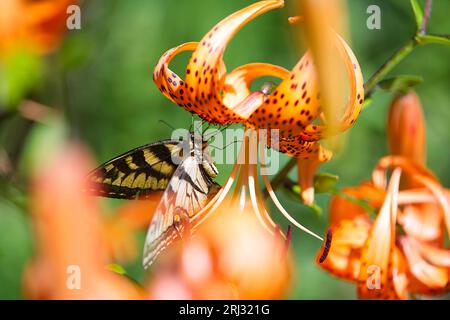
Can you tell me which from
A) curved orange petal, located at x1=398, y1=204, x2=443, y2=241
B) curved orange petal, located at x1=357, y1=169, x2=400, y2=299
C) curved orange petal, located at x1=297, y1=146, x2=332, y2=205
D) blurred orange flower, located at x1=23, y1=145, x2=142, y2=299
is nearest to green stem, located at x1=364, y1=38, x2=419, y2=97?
curved orange petal, located at x1=297, y1=146, x2=332, y2=205

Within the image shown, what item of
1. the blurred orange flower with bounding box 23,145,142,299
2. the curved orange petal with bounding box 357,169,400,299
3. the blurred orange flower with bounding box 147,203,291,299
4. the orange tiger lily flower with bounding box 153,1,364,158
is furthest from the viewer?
the curved orange petal with bounding box 357,169,400,299

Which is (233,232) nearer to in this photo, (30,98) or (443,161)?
(30,98)

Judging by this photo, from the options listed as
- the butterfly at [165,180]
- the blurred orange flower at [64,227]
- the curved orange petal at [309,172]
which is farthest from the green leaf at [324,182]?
the blurred orange flower at [64,227]

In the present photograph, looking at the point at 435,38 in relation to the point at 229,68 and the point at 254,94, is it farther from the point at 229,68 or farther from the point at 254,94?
the point at 229,68

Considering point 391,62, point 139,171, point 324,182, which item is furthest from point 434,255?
point 139,171

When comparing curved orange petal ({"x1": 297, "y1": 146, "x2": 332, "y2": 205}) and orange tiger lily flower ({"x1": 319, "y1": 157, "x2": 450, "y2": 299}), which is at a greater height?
curved orange petal ({"x1": 297, "y1": 146, "x2": 332, "y2": 205})

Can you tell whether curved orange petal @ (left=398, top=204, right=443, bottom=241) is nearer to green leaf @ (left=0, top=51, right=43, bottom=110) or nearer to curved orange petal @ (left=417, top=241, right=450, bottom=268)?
curved orange petal @ (left=417, top=241, right=450, bottom=268)

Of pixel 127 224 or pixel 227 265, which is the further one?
pixel 127 224
